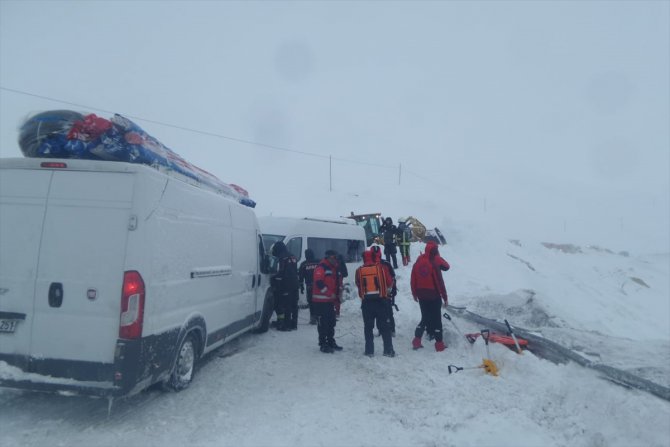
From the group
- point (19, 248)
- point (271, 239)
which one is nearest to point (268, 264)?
point (271, 239)

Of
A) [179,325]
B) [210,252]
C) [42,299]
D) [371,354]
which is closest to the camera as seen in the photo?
[42,299]

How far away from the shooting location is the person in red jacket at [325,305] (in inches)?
304

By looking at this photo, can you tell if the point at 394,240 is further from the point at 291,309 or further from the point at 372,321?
the point at 372,321

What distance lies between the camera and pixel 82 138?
14.7ft

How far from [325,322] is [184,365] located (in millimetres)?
2886

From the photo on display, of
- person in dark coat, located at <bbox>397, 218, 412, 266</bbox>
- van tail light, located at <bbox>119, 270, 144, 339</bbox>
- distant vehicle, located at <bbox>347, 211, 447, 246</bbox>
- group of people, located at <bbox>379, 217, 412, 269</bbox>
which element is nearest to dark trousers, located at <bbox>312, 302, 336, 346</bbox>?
van tail light, located at <bbox>119, 270, 144, 339</bbox>

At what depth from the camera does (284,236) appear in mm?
11820

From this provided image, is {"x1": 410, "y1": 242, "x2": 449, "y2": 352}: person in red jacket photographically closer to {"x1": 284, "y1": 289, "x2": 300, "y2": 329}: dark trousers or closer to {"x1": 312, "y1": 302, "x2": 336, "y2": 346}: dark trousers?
{"x1": 312, "y1": 302, "x2": 336, "y2": 346}: dark trousers

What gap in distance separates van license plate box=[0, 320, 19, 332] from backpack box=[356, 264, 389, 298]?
487 centimetres

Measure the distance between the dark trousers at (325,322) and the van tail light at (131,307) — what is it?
13.1 feet

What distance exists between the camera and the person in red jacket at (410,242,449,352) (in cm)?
763

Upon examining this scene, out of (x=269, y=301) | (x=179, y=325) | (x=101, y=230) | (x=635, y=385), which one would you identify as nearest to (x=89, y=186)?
(x=101, y=230)

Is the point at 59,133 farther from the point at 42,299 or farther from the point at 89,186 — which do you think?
the point at 42,299

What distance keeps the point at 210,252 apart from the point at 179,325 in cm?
122
